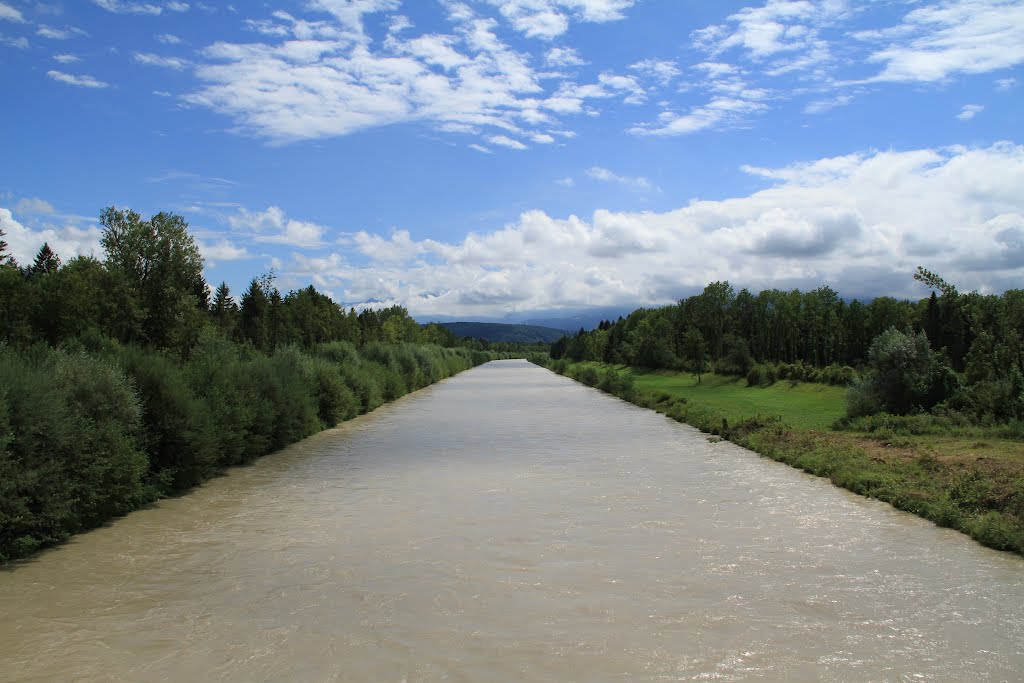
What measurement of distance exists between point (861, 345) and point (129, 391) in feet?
252

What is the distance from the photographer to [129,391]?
12625 mm

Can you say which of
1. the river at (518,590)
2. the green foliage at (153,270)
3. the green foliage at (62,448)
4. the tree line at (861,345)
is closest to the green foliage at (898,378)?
the tree line at (861,345)

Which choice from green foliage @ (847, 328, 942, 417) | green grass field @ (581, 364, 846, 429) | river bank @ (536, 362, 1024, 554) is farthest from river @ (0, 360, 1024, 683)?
green grass field @ (581, 364, 846, 429)

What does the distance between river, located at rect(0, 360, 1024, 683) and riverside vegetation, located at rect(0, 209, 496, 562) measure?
29.8 inches

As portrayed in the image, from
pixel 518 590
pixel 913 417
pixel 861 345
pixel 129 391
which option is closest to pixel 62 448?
pixel 129 391

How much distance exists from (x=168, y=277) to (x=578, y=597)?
28664 mm

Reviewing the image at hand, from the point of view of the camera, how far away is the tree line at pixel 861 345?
21875 mm

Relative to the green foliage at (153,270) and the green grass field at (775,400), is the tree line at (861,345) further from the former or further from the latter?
the green foliage at (153,270)

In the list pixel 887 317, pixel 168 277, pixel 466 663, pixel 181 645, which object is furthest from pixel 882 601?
pixel 887 317

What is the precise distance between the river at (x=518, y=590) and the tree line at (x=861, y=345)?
954 centimetres

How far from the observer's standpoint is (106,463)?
441 inches

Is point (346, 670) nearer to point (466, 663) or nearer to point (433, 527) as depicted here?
point (466, 663)

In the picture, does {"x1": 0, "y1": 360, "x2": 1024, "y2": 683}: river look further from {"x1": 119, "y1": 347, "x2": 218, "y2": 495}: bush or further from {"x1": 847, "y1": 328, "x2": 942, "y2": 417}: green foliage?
{"x1": 847, "y1": 328, "x2": 942, "y2": 417}: green foliage

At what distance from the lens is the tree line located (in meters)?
21.9
